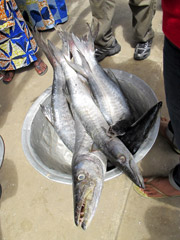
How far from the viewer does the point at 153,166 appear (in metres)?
2.03

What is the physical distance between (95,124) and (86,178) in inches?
17.8

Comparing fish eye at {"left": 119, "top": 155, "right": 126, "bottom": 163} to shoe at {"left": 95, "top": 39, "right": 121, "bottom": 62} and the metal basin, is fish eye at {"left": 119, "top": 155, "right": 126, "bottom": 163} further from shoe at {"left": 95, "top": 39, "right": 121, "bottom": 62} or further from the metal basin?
shoe at {"left": 95, "top": 39, "right": 121, "bottom": 62}

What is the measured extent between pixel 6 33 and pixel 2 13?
32 centimetres

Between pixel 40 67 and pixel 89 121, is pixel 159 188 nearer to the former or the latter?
pixel 89 121

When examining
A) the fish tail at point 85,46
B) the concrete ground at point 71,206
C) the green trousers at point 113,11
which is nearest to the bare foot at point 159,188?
the concrete ground at point 71,206

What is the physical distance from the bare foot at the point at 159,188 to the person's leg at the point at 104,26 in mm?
1885

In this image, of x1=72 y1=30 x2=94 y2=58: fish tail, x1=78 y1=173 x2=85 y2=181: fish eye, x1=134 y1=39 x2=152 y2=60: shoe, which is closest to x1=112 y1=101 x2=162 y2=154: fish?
x1=78 y1=173 x2=85 y2=181: fish eye

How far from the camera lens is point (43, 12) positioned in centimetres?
369

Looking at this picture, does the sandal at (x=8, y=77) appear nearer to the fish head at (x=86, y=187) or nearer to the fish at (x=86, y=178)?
the fish at (x=86, y=178)

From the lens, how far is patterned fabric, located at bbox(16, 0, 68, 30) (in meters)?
3.59

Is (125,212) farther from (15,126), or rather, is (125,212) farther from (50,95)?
(15,126)

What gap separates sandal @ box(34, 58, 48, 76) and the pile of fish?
1.20 meters

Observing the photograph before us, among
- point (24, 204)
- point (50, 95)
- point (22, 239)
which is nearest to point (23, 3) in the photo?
point (50, 95)

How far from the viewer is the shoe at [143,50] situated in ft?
9.53
